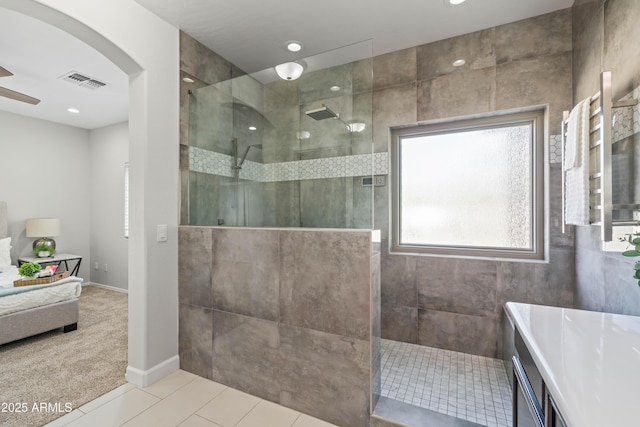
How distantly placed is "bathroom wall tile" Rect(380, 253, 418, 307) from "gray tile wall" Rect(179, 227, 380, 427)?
37.3 inches

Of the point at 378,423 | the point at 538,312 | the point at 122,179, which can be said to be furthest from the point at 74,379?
the point at 122,179

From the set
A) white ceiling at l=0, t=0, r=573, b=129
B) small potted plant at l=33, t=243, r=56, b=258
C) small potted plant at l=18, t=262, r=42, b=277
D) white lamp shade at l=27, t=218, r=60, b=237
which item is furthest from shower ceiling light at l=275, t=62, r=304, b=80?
small potted plant at l=33, t=243, r=56, b=258

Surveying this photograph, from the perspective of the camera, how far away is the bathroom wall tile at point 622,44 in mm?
1320

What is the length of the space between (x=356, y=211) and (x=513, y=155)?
1.54 meters

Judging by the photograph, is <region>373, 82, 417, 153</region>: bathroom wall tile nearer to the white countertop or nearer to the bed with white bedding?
the white countertop

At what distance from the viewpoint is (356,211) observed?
1.77 m

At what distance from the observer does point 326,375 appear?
1.63m

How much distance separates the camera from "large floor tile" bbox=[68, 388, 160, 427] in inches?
64.6

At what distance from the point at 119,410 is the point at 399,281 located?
2.18 metres

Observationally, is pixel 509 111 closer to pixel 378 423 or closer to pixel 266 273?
pixel 266 273

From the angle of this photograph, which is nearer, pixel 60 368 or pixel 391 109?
pixel 60 368

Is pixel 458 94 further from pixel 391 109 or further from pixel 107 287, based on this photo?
pixel 107 287

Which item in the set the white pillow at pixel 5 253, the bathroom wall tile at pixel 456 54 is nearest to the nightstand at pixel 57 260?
the white pillow at pixel 5 253

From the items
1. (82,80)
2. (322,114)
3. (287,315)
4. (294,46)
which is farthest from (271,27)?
(82,80)
